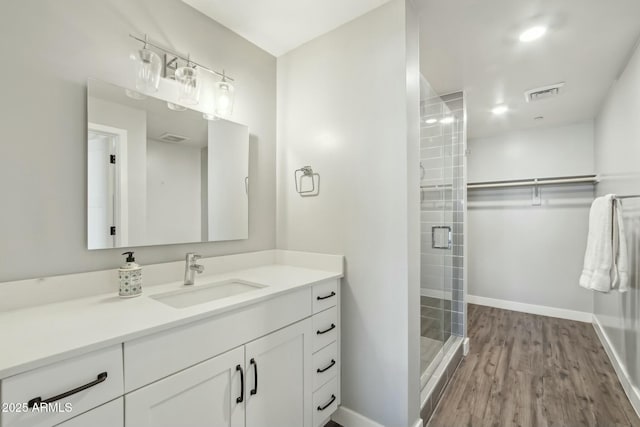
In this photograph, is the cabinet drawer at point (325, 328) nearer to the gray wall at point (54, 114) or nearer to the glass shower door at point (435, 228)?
the glass shower door at point (435, 228)

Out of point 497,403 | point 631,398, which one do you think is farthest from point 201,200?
point 631,398

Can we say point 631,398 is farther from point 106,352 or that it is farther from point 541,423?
point 106,352

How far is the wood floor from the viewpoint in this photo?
188cm

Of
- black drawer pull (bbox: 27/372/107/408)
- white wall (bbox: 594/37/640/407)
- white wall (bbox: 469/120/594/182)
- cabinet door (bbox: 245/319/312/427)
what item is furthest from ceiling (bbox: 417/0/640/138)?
black drawer pull (bbox: 27/372/107/408)

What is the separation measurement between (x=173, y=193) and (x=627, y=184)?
123 inches

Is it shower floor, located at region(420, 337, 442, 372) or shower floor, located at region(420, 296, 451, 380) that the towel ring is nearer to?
shower floor, located at region(420, 296, 451, 380)

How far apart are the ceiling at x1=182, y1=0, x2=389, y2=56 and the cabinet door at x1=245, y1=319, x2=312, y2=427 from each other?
1751 mm

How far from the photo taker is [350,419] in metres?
1.71

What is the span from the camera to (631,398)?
201 centimetres

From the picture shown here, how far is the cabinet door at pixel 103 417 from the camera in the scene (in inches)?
30.5

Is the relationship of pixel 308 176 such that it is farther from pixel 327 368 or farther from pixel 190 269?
pixel 327 368

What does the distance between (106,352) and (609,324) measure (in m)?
3.85

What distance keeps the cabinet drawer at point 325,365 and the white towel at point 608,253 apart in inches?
74.4

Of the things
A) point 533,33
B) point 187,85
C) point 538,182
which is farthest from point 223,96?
point 538,182
